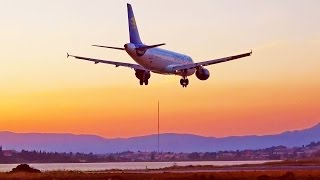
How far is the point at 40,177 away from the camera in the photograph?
84312 mm

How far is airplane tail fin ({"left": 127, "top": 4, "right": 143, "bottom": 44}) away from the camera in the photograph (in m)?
105

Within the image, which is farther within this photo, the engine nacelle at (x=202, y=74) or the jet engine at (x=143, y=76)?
the engine nacelle at (x=202, y=74)

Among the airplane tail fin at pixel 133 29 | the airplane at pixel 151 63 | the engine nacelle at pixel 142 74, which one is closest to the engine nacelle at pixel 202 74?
the airplane at pixel 151 63

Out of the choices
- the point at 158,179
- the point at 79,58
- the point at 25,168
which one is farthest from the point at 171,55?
the point at 158,179

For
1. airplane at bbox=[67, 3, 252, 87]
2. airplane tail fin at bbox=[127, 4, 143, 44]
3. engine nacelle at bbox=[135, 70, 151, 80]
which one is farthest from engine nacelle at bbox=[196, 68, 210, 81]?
airplane tail fin at bbox=[127, 4, 143, 44]

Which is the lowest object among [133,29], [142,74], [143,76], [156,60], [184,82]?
[184,82]

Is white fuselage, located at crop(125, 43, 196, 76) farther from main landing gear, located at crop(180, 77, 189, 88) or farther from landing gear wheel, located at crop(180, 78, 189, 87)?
landing gear wheel, located at crop(180, 78, 189, 87)

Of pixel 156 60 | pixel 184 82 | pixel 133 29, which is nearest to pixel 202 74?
pixel 184 82

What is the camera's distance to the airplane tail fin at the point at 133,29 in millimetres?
105000

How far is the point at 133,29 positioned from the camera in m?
107

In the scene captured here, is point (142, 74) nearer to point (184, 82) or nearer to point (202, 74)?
point (184, 82)

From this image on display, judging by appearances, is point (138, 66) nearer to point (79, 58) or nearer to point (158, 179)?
point (79, 58)

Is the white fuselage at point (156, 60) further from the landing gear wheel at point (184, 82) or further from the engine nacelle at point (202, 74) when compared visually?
the engine nacelle at point (202, 74)

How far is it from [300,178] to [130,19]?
1687 inches
